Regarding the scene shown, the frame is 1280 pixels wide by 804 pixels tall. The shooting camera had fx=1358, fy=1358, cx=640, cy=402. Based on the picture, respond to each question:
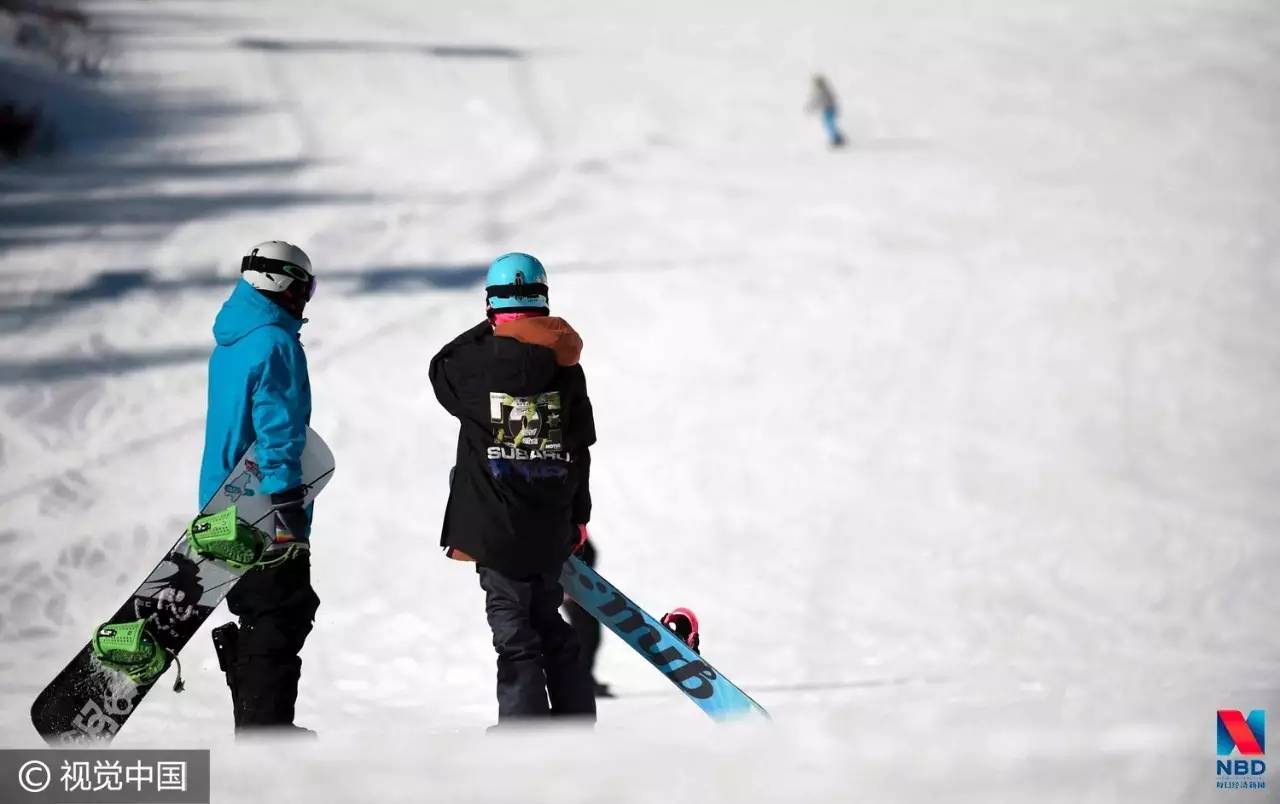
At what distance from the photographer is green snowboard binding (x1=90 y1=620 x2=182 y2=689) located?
14.2ft

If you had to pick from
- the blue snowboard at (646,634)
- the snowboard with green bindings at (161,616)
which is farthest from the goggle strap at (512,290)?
the blue snowboard at (646,634)

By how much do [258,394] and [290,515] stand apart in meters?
0.39

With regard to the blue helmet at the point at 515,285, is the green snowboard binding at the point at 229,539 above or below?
below

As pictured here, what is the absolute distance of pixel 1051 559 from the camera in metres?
8.36

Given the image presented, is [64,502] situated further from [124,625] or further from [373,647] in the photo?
[124,625]

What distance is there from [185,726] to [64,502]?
328 cm

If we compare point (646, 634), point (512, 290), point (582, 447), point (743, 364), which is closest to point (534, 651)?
point (646, 634)

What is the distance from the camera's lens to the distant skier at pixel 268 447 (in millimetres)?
4184

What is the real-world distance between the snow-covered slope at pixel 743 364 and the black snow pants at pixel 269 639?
0.41m

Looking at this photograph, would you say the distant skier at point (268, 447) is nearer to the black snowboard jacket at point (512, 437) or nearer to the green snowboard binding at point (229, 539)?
the green snowboard binding at point (229, 539)

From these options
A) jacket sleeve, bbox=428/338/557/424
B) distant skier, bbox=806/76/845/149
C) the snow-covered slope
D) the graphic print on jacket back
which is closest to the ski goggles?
jacket sleeve, bbox=428/338/557/424

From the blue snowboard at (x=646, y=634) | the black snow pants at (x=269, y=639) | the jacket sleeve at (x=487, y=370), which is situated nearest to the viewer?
the jacket sleeve at (x=487, y=370)

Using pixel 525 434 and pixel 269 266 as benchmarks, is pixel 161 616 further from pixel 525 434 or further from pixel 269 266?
pixel 525 434

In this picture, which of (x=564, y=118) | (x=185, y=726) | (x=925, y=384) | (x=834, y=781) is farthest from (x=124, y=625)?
(x=564, y=118)
